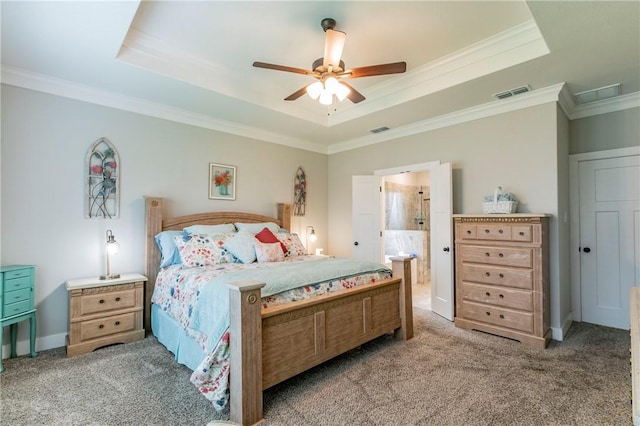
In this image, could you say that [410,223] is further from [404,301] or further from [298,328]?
[298,328]

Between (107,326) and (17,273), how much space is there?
0.85 m

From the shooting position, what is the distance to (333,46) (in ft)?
7.73

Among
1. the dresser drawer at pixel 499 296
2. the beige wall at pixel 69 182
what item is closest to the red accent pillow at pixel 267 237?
the beige wall at pixel 69 182

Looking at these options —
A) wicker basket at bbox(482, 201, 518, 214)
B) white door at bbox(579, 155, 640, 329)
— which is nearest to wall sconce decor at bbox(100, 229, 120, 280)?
wicker basket at bbox(482, 201, 518, 214)

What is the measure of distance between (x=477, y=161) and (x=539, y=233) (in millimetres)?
1175

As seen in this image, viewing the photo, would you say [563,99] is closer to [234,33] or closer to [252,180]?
[234,33]

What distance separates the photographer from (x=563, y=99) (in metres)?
3.33

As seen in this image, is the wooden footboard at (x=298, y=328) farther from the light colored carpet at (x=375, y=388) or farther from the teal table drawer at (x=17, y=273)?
the teal table drawer at (x=17, y=273)

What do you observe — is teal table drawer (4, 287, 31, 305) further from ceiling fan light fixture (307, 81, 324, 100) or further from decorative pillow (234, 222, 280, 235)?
ceiling fan light fixture (307, 81, 324, 100)

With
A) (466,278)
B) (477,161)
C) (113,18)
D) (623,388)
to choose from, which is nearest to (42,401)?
(113,18)

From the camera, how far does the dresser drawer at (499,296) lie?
10.2 ft

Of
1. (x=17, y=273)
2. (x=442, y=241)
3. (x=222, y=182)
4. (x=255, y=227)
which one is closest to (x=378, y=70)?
(x=442, y=241)

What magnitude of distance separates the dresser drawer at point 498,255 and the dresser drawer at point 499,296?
0.27m

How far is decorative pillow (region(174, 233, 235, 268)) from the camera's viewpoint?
3140 mm
